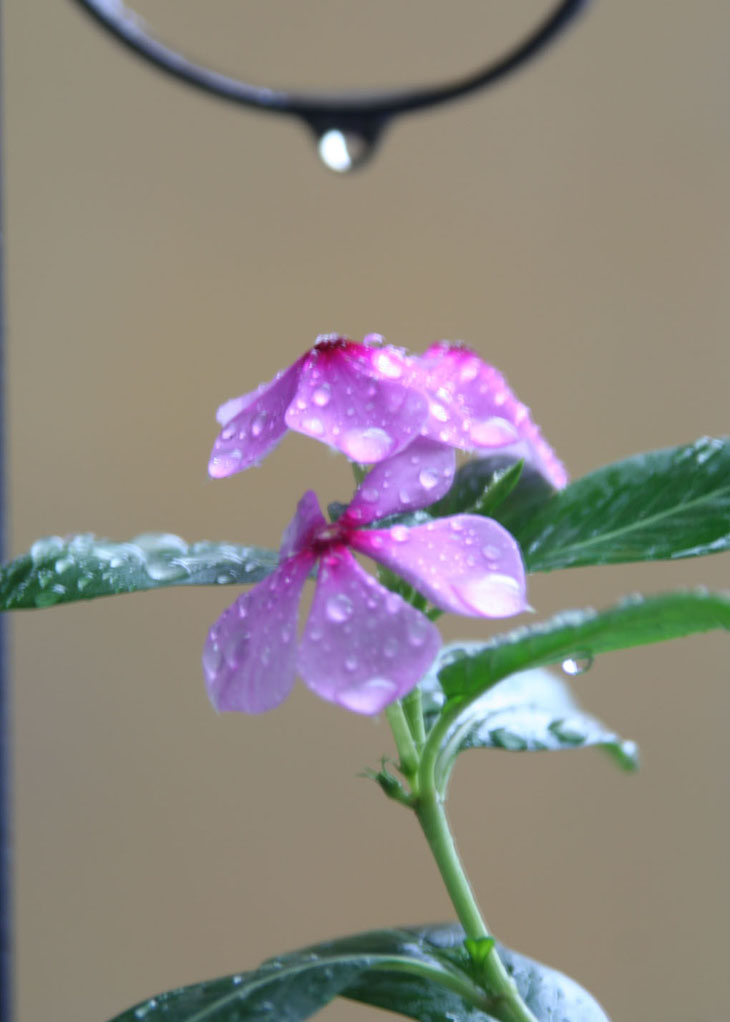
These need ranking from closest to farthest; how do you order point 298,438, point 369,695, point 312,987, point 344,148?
point 369,695 → point 312,987 → point 344,148 → point 298,438

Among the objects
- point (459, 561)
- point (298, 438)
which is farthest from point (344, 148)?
point (298, 438)

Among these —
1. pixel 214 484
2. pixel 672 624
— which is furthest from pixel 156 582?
pixel 214 484

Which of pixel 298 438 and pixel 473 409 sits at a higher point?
pixel 298 438

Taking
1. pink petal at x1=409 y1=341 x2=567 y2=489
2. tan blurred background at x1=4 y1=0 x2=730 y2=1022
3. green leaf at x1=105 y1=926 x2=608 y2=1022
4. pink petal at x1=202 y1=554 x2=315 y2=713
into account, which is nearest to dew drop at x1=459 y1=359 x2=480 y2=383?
pink petal at x1=409 y1=341 x2=567 y2=489

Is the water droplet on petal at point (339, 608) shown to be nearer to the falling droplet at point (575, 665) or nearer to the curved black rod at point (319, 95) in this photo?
the falling droplet at point (575, 665)

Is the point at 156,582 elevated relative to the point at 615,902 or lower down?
elevated

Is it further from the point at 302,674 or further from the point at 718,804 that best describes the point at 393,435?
the point at 718,804

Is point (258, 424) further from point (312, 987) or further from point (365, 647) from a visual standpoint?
point (312, 987)

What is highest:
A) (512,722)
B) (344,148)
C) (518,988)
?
(344,148)
